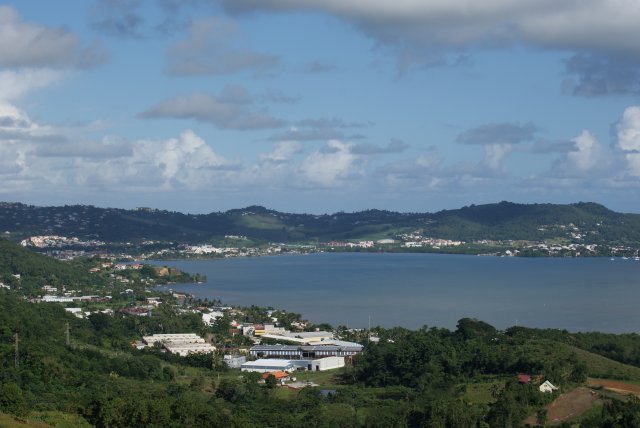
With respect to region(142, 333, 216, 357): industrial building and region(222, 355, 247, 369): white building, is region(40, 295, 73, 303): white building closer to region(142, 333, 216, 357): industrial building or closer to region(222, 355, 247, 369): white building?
region(142, 333, 216, 357): industrial building

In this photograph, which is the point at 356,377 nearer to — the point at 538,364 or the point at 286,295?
the point at 538,364

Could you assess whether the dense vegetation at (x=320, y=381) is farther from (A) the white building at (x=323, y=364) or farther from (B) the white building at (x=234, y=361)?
(A) the white building at (x=323, y=364)

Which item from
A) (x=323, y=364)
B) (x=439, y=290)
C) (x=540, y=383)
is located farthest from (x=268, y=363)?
(x=439, y=290)

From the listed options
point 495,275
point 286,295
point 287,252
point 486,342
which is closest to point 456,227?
point 287,252

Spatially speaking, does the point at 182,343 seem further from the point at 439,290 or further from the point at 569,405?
the point at 439,290

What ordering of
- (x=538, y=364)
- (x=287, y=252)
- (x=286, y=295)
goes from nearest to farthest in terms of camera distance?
(x=538, y=364) → (x=286, y=295) → (x=287, y=252)

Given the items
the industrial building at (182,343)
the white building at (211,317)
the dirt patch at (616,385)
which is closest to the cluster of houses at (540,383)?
the dirt patch at (616,385)

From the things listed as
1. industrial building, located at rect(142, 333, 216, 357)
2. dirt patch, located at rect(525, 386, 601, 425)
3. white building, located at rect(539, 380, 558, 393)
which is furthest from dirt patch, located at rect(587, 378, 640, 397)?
industrial building, located at rect(142, 333, 216, 357)
